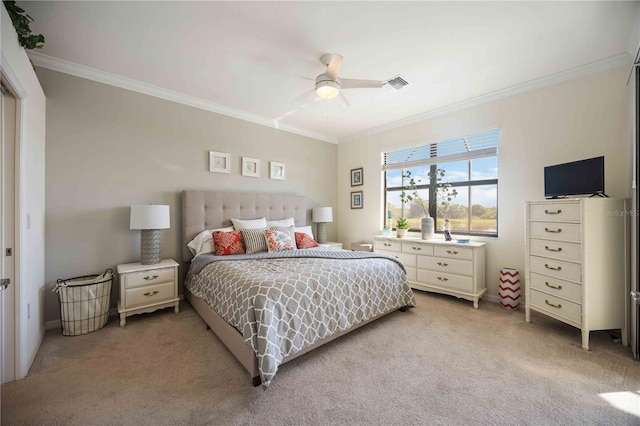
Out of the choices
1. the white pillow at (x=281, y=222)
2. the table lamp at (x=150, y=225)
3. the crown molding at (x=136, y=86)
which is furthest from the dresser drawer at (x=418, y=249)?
the table lamp at (x=150, y=225)

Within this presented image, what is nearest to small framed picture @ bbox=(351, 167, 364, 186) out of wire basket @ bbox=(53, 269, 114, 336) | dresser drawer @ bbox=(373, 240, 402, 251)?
dresser drawer @ bbox=(373, 240, 402, 251)

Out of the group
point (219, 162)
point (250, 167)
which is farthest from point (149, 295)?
point (250, 167)

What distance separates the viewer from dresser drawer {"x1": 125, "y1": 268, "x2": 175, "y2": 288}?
8.70ft

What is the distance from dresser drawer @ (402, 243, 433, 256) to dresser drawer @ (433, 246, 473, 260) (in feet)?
0.27

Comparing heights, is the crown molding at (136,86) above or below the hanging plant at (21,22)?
above

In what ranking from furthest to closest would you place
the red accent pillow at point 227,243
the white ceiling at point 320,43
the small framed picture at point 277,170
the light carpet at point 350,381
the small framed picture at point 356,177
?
1. the small framed picture at point 356,177
2. the small framed picture at point 277,170
3. the red accent pillow at point 227,243
4. the white ceiling at point 320,43
5. the light carpet at point 350,381

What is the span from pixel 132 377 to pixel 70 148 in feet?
7.87

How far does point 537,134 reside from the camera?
2988mm

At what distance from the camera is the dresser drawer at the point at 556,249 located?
7.44ft

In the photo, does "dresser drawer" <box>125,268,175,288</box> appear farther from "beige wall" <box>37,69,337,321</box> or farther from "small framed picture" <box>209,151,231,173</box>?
"small framed picture" <box>209,151,231,173</box>

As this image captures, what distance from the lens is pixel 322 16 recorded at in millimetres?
1963

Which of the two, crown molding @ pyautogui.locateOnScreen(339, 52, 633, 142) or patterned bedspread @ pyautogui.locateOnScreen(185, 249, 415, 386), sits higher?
crown molding @ pyautogui.locateOnScreen(339, 52, 633, 142)

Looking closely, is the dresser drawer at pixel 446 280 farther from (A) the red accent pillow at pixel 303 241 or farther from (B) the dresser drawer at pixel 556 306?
(A) the red accent pillow at pixel 303 241

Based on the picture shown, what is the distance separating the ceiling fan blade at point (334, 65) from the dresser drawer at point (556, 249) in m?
2.62
